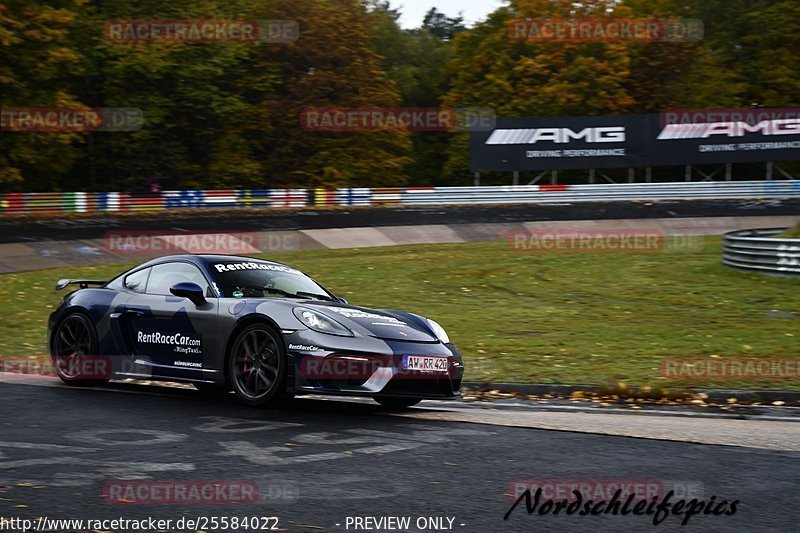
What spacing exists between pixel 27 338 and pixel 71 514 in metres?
10.2

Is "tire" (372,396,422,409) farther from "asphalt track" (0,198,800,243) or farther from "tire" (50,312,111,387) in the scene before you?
"asphalt track" (0,198,800,243)

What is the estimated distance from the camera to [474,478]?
606cm

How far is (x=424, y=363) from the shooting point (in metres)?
8.52

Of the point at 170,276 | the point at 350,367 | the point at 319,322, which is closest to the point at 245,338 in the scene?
the point at 319,322

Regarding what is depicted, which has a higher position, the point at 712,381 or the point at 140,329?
the point at 140,329

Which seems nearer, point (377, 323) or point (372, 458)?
point (372, 458)

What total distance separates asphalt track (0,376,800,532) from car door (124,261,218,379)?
37 cm

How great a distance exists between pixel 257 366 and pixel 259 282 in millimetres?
1131

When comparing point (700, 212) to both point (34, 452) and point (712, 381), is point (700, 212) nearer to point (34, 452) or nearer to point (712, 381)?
point (712, 381)

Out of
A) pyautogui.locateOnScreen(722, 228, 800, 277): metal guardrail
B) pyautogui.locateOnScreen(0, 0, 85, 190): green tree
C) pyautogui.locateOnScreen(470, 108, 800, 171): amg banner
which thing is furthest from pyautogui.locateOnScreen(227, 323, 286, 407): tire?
pyautogui.locateOnScreen(0, 0, 85, 190): green tree

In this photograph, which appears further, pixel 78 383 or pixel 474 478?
pixel 78 383

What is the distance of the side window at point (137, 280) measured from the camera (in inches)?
395

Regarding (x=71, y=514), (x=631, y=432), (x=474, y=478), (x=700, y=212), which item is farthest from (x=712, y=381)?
(x=700, y=212)

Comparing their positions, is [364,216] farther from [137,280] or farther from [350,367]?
[350,367]
